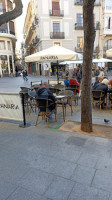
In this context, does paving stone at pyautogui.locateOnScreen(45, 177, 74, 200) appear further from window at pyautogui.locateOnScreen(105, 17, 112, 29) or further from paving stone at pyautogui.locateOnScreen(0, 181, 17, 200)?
window at pyautogui.locateOnScreen(105, 17, 112, 29)

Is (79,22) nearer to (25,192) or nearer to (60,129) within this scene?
(60,129)

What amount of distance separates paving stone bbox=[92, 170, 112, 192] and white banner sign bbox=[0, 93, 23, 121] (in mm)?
2852

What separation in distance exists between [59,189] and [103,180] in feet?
2.28

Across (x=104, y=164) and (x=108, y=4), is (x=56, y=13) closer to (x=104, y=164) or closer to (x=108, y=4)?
(x=108, y=4)

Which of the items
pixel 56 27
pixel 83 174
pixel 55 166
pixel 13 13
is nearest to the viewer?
pixel 83 174

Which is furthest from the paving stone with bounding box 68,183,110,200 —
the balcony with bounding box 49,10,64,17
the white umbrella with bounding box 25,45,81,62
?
the balcony with bounding box 49,10,64,17

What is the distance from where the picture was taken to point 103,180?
2.38 meters

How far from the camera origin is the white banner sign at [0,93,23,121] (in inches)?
179

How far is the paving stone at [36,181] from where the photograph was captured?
226cm

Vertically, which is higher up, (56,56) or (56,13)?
(56,13)

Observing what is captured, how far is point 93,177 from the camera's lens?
2.45 meters

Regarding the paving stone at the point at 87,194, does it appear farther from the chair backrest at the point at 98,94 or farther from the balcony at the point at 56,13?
the balcony at the point at 56,13

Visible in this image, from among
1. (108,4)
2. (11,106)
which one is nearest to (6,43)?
(108,4)

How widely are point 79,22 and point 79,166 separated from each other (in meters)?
29.2
